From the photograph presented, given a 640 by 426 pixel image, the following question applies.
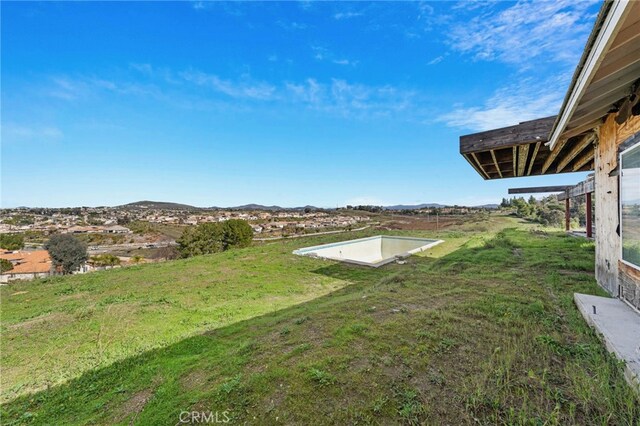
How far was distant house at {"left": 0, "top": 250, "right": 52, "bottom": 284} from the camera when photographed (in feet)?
55.8

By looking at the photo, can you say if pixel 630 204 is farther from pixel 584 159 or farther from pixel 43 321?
pixel 43 321

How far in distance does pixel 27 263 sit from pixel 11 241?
18.1 feet

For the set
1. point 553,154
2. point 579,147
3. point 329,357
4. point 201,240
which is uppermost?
point 579,147

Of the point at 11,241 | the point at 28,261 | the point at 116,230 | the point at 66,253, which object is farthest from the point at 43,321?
the point at 116,230

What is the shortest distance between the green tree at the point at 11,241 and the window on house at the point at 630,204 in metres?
33.5

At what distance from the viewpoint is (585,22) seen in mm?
3955

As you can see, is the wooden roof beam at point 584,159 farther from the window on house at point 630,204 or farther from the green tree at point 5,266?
the green tree at point 5,266

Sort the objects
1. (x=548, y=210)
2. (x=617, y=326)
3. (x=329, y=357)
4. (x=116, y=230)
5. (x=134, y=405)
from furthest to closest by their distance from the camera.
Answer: (x=116, y=230) → (x=548, y=210) → (x=617, y=326) → (x=329, y=357) → (x=134, y=405)

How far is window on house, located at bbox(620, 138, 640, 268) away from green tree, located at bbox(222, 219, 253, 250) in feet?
67.3

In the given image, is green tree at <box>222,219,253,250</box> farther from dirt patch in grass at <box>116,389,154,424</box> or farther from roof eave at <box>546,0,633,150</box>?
roof eave at <box>546,0,633,150</box>

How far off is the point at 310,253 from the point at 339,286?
13.7 ft

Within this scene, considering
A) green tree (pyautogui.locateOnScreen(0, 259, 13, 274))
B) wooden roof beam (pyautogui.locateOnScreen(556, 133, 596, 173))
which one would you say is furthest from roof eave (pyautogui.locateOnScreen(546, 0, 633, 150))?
green tree (pyautogui.locateOnScreen(0, 259, 13, 274))

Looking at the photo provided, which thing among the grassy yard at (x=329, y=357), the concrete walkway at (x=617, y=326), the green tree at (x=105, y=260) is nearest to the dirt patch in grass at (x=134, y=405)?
the grassy yard at (x=329, y=357)

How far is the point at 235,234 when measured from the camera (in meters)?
20.9
